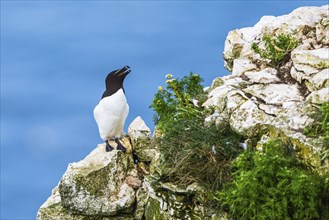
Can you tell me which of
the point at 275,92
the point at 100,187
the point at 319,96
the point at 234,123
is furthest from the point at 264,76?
the point at 100,187

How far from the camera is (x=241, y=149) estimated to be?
39.8ft

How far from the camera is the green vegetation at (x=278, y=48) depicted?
43.2 ft

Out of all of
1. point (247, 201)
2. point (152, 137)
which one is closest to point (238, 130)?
point (247, 201)

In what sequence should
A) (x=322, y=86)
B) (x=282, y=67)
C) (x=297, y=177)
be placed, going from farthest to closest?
(x=282, y=67)
(x=322, y=86)
(x=297, y=177)

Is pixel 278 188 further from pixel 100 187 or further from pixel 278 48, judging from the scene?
pixel 100 187

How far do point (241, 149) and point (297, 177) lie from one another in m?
1.29

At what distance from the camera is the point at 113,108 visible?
45.0 ft

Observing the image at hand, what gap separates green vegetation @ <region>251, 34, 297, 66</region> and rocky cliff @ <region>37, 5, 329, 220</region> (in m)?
0.03

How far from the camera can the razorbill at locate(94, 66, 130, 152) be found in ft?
45.1

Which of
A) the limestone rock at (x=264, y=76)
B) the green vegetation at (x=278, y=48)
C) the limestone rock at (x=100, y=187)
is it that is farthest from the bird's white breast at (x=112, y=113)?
the green vegetation at (x=278, y=48)

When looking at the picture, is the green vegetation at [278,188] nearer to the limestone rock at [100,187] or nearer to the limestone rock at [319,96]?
the limestone rock at [319,96]

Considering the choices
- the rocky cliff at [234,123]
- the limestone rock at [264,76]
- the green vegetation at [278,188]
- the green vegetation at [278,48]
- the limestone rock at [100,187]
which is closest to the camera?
the green vegetation at [278,188]

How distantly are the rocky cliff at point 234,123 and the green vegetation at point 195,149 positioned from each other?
143mm

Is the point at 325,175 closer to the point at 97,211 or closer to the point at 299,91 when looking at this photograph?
the point at 299,91
